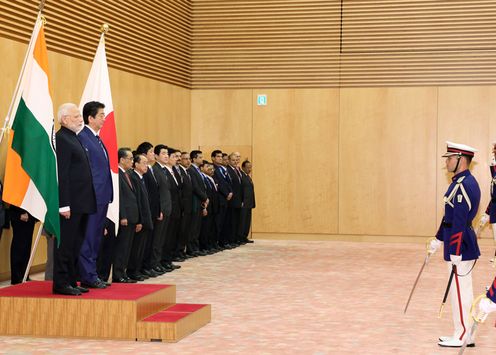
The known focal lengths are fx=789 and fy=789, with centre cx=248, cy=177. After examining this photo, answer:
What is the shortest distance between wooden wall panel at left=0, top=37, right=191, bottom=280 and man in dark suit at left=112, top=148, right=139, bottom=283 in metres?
1.37

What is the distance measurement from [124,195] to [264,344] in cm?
337

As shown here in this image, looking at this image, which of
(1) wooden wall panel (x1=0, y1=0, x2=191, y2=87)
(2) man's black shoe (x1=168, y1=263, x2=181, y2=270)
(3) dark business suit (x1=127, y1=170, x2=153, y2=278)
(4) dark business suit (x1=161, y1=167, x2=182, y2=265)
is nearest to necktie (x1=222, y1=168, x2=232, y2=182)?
(1) wooden wall panel (x1=0, y1=0, x2=191, y2=87)

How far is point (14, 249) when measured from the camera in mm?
8734

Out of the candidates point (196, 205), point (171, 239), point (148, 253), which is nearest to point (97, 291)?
point (148, 253)

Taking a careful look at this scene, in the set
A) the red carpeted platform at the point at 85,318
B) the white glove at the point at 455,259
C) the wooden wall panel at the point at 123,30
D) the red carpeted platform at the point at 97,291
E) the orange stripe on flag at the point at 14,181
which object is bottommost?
the red carpeted platform at the point at 85,318

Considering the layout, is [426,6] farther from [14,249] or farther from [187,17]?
[14,249]

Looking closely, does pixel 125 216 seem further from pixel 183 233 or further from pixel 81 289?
pixel 183 233

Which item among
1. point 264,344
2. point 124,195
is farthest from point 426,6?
point 264,344

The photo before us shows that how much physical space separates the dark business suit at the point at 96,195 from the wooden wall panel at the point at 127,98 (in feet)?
8.09

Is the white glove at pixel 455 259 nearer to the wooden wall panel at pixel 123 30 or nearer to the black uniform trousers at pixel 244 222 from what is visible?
the wooden wall panel at pixel 123 30

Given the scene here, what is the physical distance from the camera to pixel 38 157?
21.9 feet

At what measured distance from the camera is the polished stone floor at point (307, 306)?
19.8 feet

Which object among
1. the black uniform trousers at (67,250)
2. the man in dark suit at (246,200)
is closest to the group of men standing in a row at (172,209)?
the man in dark suit at (246,200)

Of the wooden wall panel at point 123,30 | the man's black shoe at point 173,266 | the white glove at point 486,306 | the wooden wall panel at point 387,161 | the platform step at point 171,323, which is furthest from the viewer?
the wooden wall panel at point 387,161
